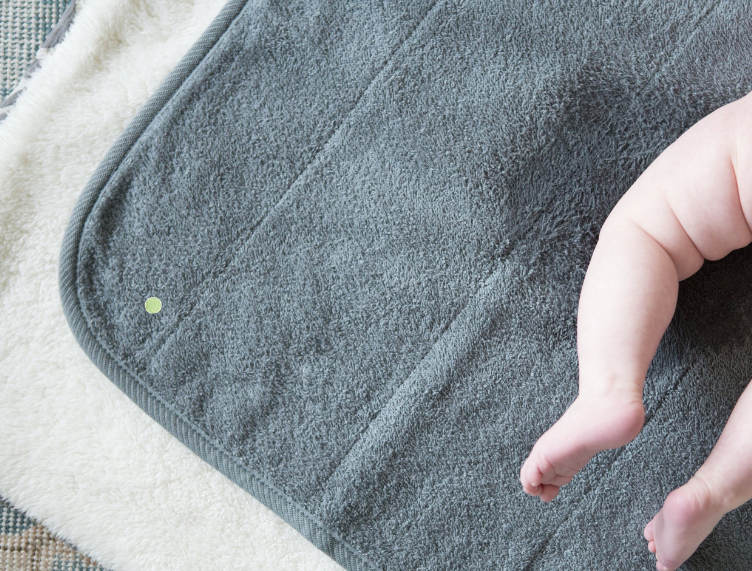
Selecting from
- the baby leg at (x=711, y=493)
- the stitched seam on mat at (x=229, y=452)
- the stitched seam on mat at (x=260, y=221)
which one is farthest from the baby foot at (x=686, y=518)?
the stitched seam on mat at (x=260, y=221)

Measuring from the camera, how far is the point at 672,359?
2.34 ft

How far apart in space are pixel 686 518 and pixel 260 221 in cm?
58

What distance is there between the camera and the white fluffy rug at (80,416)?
735 millimetres

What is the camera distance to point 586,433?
0.55 metres

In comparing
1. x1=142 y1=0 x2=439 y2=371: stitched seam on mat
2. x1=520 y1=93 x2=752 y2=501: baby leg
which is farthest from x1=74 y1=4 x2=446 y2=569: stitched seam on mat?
x1=520 y1=93 x2=752 y2=501: baby leg

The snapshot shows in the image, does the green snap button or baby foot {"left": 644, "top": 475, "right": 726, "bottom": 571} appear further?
the green snap button

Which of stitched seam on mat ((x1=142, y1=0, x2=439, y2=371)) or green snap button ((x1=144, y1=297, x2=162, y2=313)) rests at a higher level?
stitched seam on mat ((x1=142, y1=0, x2=439, y2=371))

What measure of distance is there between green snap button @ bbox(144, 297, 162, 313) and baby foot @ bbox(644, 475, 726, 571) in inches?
24.7

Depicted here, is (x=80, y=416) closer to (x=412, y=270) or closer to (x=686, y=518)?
(x=412, y=270)

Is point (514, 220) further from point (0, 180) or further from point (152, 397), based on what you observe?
point (0, 180)

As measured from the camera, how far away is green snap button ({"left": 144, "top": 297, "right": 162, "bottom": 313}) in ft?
2.43

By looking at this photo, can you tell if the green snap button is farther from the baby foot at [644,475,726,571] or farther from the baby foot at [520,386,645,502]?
the baby foot at [644,475,726,571]

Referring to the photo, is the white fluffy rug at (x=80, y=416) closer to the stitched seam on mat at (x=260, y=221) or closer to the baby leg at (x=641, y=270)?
the stitched seam on mat at (x=260, y=221)

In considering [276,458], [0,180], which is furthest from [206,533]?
[0,180]
